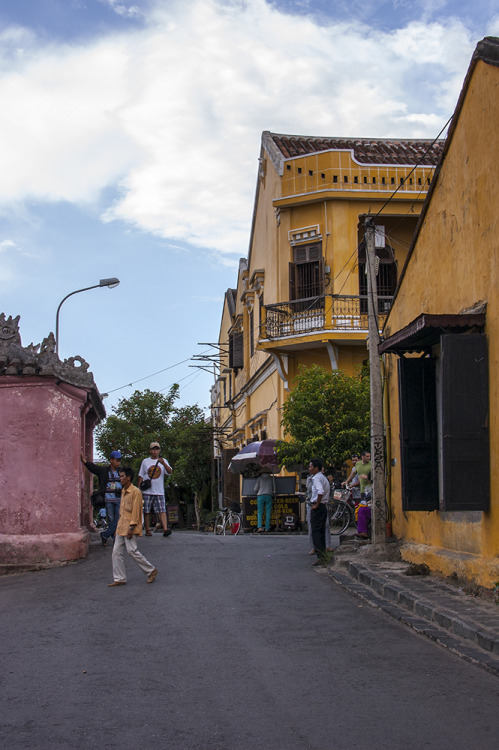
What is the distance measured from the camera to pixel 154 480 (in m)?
16.5

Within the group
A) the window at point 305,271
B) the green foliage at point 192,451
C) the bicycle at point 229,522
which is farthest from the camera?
the green foliage at point 192,451

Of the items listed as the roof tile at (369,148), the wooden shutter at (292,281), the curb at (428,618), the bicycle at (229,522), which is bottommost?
the bicycle at (229,522)

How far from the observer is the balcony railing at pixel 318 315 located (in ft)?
83.4

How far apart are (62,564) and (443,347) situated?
24.2 ft

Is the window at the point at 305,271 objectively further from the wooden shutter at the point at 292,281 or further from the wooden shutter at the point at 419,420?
the wooden shutter at the point at 419,420

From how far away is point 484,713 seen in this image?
5.48 m

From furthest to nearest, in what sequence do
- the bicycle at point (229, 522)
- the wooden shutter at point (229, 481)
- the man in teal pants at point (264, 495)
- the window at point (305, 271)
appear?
the wooden shutter at point (229, 481), the window at point (305, 271), the bicycle at point (229, 522), the man in teal pants at point (264, 495)

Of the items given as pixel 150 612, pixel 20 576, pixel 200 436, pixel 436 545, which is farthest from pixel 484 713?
pixel 200 436

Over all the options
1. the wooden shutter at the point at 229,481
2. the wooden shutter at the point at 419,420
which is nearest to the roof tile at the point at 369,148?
the wooden shutter at the point at 229,481

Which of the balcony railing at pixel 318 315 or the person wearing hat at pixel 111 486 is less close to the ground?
the balcony railing at pixel 318 315

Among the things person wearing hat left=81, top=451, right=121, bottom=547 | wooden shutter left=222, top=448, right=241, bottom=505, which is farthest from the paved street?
wooden shutter left=222, top=448, right=241, bottom=505

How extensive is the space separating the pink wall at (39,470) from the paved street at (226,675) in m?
2.72

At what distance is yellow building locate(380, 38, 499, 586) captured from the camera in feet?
32.1

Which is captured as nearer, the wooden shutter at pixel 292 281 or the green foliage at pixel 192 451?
the wooden shutter at pixel 292 281
